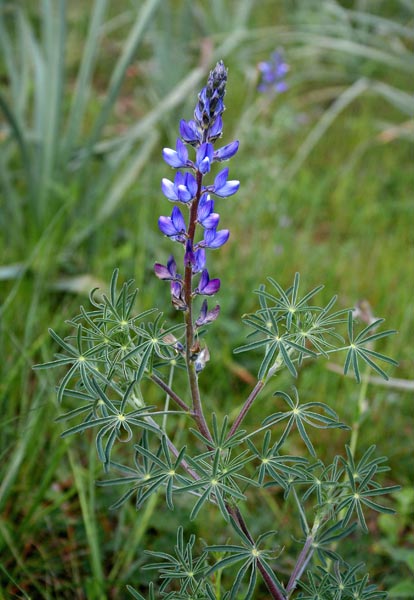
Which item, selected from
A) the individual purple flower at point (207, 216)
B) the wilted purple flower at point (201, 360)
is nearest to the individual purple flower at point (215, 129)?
the individual purple flower at point (207, 216)

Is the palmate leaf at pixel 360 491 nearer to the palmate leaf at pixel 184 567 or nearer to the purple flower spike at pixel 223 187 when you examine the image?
the palmate leaf at pixel 184 567

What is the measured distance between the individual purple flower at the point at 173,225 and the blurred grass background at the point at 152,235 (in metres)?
0.64

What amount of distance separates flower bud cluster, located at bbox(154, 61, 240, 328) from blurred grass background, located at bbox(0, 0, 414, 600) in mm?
614

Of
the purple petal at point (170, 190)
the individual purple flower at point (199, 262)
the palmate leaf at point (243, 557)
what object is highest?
the purple petal at point (170, 190)

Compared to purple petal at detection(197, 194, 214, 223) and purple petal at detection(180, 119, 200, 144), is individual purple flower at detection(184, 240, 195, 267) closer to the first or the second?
purple petal at detection(197, 194, 214, 223)

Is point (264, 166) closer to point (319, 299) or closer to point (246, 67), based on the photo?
point (319, 299)

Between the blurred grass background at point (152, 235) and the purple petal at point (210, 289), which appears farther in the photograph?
the blurred grass background at point (152, 235)

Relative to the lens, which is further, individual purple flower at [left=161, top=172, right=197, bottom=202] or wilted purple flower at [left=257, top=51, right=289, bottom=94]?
wilted purple flower at [left=257, top=51, right=289, bottom=94]

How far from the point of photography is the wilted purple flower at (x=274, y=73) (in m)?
2.80

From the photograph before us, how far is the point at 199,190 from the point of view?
1001 mm

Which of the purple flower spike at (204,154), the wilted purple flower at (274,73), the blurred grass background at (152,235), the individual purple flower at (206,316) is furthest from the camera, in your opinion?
the wilted purple flower at (274,73)

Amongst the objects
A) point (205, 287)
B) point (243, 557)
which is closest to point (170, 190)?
point (205, 287)

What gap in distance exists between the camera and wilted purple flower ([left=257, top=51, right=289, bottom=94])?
2797mm

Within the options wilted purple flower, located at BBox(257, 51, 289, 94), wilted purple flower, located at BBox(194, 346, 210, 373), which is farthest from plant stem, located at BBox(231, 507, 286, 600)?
wilted purple flower, located at BBox(257, 51, 289, 94)
